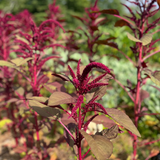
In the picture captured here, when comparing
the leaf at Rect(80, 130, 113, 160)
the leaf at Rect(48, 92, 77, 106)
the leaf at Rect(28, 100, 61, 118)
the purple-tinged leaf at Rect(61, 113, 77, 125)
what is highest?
the leaf at Rect(48, 92, 77, 106)

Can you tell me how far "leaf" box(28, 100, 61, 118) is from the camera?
0.90 m

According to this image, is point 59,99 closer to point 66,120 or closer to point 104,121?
point 66,120

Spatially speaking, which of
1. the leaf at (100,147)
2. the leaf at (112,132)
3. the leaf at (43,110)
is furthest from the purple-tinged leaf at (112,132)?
the leaf at (43,110)

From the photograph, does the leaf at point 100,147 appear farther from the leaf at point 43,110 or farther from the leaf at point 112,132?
the leaf at point 43,110

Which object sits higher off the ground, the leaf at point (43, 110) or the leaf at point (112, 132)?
the leaf at point (43, 110)

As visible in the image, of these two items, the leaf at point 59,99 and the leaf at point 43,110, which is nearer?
the leaf at point 59,99

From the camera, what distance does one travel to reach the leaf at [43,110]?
2.94 ft

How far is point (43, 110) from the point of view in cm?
93

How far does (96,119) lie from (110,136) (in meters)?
0.16

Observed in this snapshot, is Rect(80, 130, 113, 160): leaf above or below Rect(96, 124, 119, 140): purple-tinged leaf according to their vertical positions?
above

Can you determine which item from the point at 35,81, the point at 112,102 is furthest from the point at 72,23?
the point at 35,81

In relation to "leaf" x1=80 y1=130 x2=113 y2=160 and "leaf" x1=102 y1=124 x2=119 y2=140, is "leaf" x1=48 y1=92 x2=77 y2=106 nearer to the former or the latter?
"leaf" x1=80 y1=130 x2=113 y2=160

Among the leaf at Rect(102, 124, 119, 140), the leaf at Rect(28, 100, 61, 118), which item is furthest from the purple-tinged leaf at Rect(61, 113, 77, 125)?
the leaf at Rect(102, 124, 119, 140)

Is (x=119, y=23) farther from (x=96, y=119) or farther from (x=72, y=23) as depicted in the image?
(x=72, y=23)
